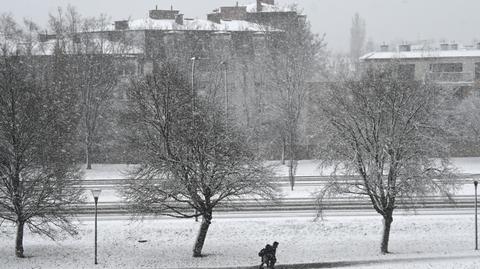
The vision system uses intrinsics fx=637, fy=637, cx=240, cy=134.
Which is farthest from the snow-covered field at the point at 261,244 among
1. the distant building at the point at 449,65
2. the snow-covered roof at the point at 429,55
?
the snow-covered roof at the point at 429,55

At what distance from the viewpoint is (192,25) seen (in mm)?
64812

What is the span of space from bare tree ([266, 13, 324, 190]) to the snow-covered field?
16.8 metres

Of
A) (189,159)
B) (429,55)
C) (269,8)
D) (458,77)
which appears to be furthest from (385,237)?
(269,8)

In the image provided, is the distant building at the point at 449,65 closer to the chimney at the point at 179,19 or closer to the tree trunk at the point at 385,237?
the chimney at the point at 179,19

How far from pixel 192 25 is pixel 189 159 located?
3938 cm

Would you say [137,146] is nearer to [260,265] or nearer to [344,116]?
[260,265]

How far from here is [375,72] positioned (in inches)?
1240

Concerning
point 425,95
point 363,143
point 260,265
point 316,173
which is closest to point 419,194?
point 363,143

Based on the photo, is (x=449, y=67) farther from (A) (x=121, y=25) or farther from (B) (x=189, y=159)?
(B) (x=189, y=159)

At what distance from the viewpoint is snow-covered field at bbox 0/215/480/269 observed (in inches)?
1049

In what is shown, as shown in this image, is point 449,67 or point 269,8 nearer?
point 449,67

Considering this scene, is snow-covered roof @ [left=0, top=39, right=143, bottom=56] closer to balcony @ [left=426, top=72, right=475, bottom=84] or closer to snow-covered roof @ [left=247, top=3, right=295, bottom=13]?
snow-covered roof @ [left=247, top=3, right=295, bottom=13]

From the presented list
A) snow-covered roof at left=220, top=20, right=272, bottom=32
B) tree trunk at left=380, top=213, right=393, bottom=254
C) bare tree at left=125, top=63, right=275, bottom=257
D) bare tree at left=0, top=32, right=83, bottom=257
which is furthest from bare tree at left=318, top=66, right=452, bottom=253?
snow-covered roof at left=220, top=20, right=272, bottom=32

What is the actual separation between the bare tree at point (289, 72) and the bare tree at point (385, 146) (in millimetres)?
18733
